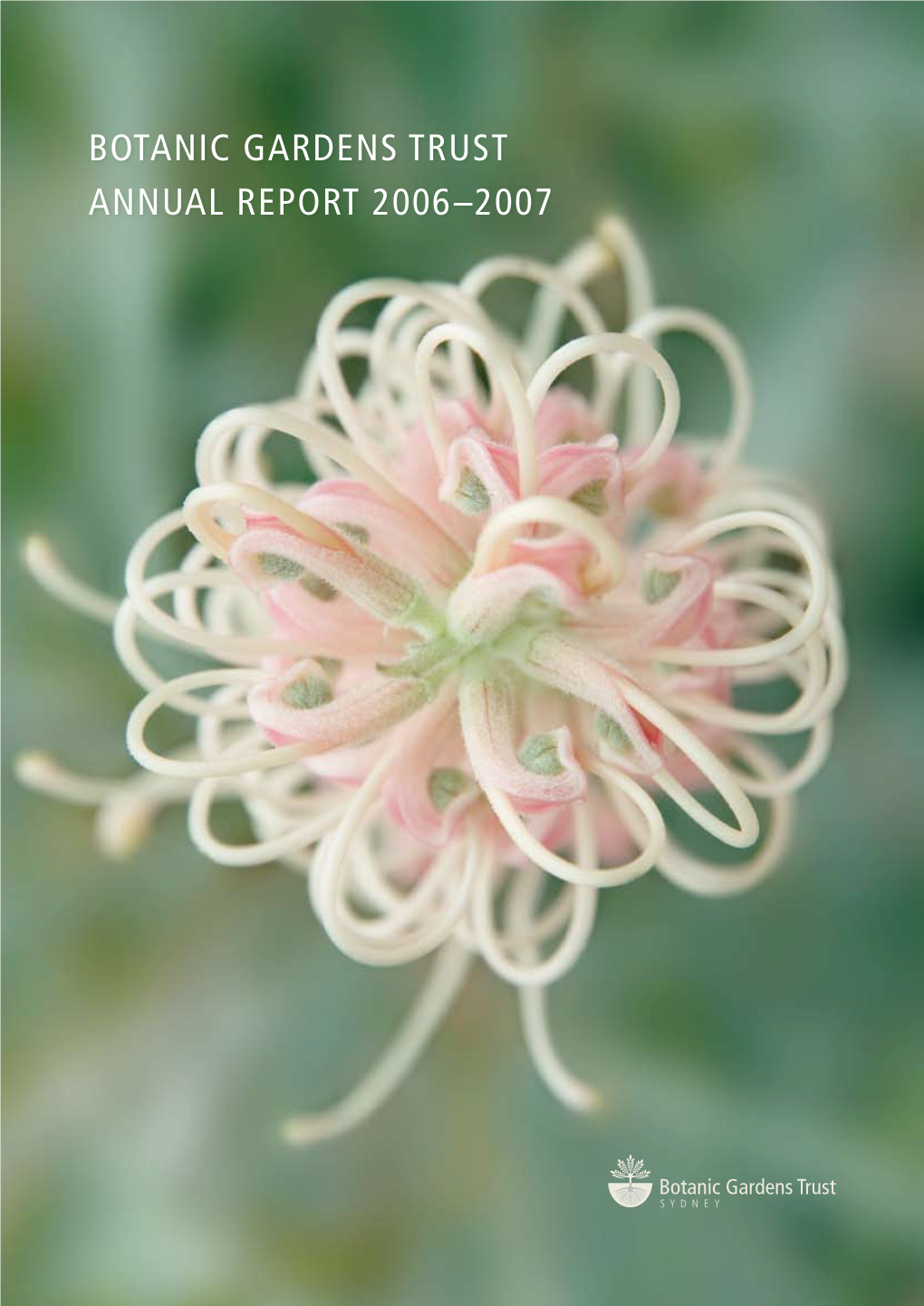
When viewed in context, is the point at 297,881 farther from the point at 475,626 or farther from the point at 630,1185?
the point at 475,626

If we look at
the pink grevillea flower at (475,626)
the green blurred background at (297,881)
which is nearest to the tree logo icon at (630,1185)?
the green blurred background at (297,881)

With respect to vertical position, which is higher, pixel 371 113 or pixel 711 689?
pixel 371 113

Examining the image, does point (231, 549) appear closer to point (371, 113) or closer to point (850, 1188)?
point (371, 113)

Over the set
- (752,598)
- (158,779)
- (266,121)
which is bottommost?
(158,779)

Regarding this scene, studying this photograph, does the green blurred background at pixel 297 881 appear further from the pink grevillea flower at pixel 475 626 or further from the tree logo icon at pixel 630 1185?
the pink grevillea flower at pixel 475 626

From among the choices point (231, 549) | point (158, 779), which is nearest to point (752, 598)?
point (231, 549)

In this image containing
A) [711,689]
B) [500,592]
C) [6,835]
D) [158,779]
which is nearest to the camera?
[500,592]
